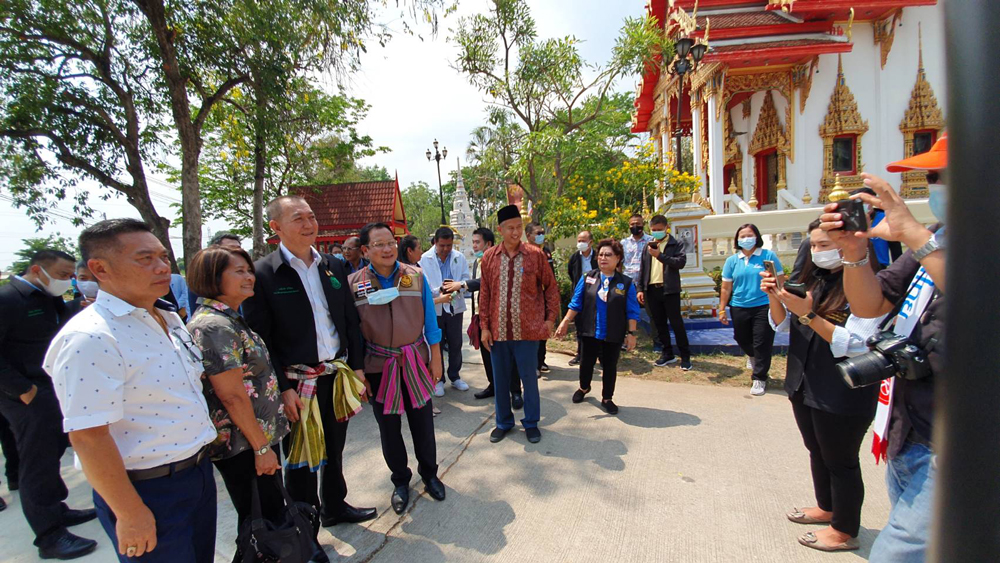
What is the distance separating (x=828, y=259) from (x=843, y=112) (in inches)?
538

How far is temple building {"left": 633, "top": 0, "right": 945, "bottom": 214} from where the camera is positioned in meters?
12.0

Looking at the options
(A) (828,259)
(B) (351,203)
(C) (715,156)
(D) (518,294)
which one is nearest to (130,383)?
(D) (518,294)

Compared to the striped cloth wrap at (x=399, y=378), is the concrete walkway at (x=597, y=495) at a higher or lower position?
lower

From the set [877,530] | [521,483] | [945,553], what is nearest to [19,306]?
[521,483]

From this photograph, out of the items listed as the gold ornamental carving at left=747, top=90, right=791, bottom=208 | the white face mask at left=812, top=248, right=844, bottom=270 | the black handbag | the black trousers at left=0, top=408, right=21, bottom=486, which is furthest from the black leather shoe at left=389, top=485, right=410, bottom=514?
the gold ornamental carving at left=747, top=90, right=791, bottom=208

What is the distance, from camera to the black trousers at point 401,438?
118 inches

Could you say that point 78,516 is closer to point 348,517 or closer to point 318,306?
point 348,517

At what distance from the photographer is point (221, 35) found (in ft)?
25.1

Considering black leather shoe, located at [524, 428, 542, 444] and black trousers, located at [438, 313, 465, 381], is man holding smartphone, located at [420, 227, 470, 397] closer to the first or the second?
black trousers, located at [438, 313, 465, 381]

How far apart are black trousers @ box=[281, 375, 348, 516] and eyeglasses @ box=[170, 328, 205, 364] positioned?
2.44ft

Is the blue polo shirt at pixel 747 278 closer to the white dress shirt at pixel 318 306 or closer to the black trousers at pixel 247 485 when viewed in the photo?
the white dress shirt at pixel 318 306

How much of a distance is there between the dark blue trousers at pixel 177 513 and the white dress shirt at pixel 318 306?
799mm

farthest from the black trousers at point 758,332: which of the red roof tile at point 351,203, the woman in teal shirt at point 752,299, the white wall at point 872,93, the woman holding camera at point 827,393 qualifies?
the red roof tile at point 351,203

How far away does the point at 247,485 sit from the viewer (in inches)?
87.9
